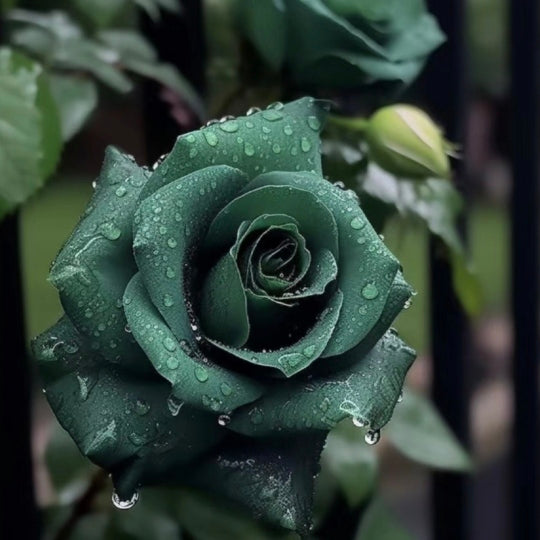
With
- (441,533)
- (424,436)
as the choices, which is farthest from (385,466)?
(424,436)

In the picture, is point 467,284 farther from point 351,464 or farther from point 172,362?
point 172,362

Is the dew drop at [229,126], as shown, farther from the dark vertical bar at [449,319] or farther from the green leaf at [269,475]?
the dark vertical bar at [449,319]

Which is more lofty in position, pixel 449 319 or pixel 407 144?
pixel 407 144

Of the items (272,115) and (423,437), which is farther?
(423,437)

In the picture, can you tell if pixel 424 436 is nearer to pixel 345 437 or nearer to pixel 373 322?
pixel 345 437

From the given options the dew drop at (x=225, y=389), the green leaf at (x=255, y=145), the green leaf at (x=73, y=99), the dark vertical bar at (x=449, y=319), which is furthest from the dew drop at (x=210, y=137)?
the dark vertical bar at (x=449, y=319)

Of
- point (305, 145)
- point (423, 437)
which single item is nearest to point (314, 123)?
point (305, 145)

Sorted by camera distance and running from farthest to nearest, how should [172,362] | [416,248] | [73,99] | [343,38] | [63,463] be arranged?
1. [416,248]
2. [63,463]
3. [73,99]
4. [343,38]
5. [172,362]
